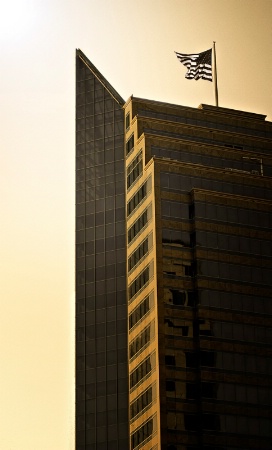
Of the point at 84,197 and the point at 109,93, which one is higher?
the point at 109,93

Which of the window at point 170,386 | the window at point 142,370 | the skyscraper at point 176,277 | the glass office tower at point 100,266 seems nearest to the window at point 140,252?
the skyscraper at point 176,277

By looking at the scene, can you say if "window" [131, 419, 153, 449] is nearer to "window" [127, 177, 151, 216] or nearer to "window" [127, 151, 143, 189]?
"window" [127, 177, 151, 216]

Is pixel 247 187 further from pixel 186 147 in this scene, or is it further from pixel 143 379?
pixel 143 379

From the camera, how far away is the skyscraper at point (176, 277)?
145 meters

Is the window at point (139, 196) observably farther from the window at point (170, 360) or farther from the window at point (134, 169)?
the window at point (170, 360)

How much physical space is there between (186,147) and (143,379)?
36110 mm

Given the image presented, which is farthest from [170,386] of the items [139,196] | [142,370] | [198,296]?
[139,196]

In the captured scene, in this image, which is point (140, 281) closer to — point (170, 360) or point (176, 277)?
point (176, 277)

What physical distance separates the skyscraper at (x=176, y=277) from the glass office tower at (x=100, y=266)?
0.66 ft

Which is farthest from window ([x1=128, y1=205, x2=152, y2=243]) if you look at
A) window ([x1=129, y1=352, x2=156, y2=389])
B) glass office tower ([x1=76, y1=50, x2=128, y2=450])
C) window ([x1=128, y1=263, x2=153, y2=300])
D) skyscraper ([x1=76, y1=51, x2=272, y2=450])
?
window ([x1=129, y1=352, x2=156, y2=389])

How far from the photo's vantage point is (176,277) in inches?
5925

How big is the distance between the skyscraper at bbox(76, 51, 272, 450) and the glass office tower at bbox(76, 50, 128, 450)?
20cm

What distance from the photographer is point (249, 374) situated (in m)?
149

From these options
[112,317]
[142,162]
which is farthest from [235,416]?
[142,162]
